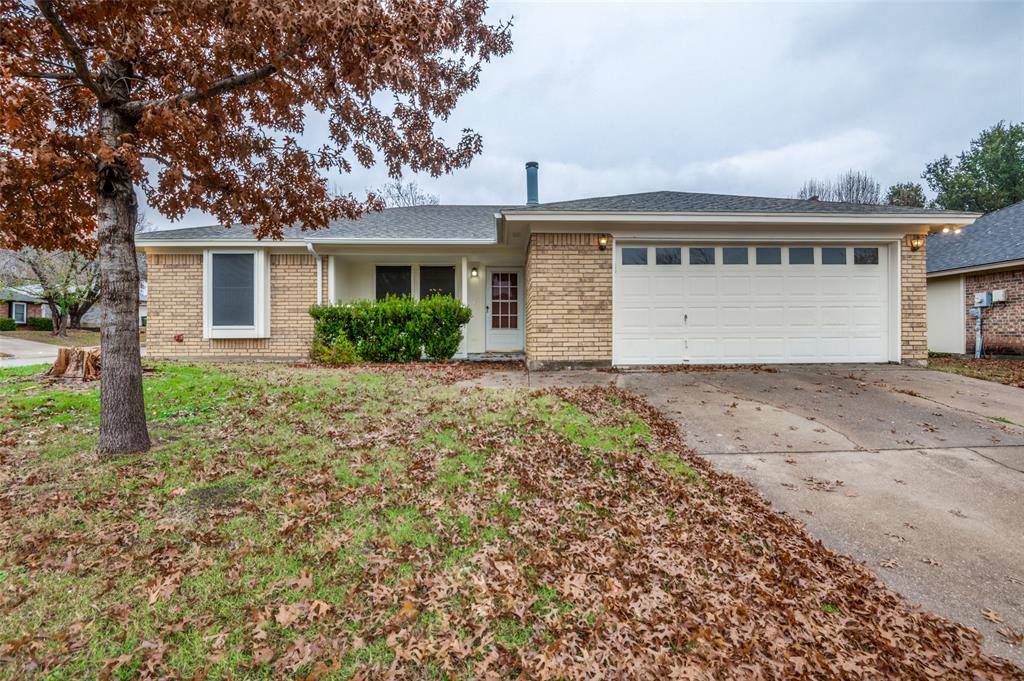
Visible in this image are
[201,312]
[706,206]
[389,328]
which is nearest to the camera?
[706,206]

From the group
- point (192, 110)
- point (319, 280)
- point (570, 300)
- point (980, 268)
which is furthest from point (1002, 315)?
point (319, 280)

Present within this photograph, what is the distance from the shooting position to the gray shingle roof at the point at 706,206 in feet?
25.3

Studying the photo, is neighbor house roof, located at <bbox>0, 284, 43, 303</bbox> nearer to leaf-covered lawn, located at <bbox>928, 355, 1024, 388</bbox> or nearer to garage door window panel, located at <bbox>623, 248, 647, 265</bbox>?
garage door window panel, located at <bbox>623, 248, 647, 265</bbox>

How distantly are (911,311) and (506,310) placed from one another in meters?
8.14

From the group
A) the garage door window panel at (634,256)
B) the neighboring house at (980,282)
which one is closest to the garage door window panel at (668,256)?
the garage door window panel at (634,256)

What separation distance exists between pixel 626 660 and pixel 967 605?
163 cm

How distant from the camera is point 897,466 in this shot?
3.43 meters

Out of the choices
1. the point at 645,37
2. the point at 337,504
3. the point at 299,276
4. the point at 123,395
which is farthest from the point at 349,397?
the point at 645,37

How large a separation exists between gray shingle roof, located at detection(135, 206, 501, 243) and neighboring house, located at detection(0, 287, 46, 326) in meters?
23.7

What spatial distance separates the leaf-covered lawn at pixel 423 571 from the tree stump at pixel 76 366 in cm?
291

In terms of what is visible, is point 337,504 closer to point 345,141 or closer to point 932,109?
point 345,141

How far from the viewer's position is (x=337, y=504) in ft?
8.86

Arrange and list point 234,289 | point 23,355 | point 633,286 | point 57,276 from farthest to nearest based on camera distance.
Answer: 1. point 57,276
2. point 23,355
3. point 234,289
4. point 633,286

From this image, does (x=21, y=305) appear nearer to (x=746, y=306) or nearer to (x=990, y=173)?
(x=746, y=306)
